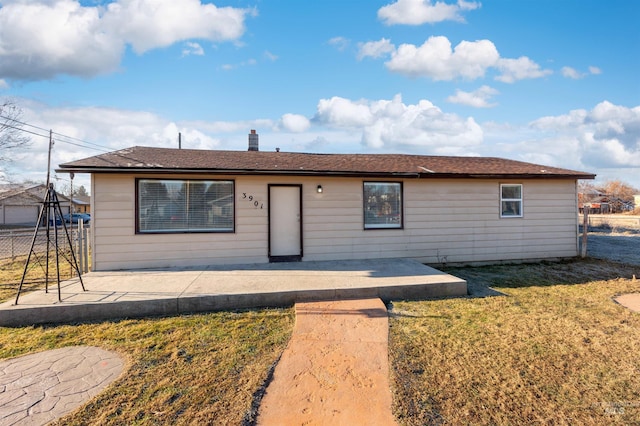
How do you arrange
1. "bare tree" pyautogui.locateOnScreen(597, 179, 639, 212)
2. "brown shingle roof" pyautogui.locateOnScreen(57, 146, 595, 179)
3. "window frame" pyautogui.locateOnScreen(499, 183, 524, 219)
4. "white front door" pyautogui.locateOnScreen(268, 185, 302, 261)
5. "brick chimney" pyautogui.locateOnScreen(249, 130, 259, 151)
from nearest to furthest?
"brown shingle roof" pyautogui.locateOnScreen(57, 146, 595, 179) < "white front door" pyautogui.locateOnScreen(268, 185, 302, 261) < "window frame" pyautogui.locateOnScreen(499, 183, 524, 219) < "brick chimney" pyautogui.locateOnScreen(249, 130, 259, 151) < "bare tree" pyautogui.locateOnScreen(597, 179, 639, 212)

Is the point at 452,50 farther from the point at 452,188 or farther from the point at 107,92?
the point at 107,92

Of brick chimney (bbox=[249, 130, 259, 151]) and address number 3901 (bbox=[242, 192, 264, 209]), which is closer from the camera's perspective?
address number 3901 (bbox=[242, 192, 264, 209])

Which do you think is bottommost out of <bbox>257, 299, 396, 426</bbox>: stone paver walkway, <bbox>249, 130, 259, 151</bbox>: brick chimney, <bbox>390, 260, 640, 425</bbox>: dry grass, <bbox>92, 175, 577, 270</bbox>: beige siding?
<bbox>257, 299, 396, 426</bbox>: stone paver walkway

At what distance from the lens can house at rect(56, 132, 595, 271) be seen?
6.77 meters

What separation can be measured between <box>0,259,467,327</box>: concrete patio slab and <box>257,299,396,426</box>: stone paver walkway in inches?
27.3

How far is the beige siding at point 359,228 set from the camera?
22.1ft

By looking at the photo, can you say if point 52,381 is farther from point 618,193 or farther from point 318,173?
point 618,193

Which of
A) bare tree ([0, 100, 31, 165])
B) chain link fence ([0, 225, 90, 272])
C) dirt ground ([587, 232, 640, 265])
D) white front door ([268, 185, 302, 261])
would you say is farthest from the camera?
bare tree ([0, 100, 31, 165])

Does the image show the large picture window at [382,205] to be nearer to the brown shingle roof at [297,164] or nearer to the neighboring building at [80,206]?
the brown shingle roof at [297,164]

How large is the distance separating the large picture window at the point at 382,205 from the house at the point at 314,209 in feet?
0.08

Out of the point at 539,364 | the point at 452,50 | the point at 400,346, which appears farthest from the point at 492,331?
the point at 452,50

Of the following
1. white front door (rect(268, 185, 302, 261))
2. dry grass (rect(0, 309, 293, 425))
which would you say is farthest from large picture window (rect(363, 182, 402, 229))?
dry grass (rect(0, 309, 293, 425))

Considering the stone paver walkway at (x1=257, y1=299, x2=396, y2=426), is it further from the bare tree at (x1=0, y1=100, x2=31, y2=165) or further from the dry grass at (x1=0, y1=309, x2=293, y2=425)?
the bare tree at (x1=0, y1=100, x2=31, y2=165)

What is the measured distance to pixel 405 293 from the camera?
536 cm
